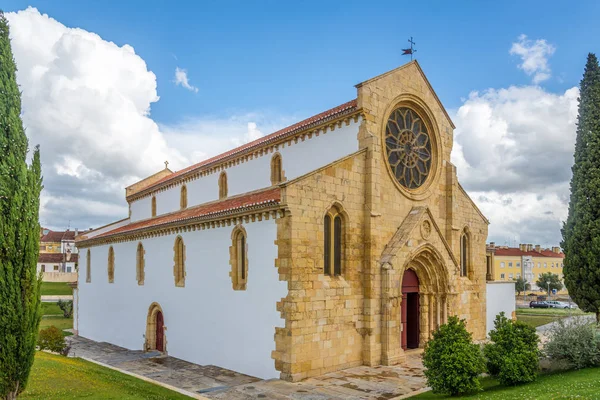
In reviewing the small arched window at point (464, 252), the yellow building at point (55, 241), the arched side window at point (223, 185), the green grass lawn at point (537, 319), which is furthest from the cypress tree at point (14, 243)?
the yellow building at point (55, 241)

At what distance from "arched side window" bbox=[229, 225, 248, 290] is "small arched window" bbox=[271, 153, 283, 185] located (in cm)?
437

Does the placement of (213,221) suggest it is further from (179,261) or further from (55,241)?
(55,241)

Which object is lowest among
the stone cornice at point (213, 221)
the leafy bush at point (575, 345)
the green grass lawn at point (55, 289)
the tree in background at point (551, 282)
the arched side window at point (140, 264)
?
the tree in background at point (551, 282)

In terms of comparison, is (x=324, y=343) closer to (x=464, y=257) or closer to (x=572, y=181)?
(x=464, y=257)

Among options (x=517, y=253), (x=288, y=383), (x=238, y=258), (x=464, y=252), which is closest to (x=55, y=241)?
(x=517, y=253)

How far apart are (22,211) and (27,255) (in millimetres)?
1106

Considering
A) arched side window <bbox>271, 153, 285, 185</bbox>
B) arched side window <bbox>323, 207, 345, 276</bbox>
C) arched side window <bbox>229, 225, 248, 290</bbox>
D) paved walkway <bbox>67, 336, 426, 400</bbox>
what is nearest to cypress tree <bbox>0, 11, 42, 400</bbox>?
paved walkway <bbox>67, 336, 426, 400</bbox>

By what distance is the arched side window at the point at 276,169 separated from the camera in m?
23.8

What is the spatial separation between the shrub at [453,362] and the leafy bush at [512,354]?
3.02 ft

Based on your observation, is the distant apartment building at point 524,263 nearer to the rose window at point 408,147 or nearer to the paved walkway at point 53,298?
the paved walkway at point 53,298

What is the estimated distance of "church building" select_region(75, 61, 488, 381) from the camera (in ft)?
59.7

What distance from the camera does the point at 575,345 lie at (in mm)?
16578

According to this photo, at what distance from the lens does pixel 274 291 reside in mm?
18234

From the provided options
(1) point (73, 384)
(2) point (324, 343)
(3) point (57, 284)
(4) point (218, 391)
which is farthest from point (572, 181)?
(3) point (57, 284)
